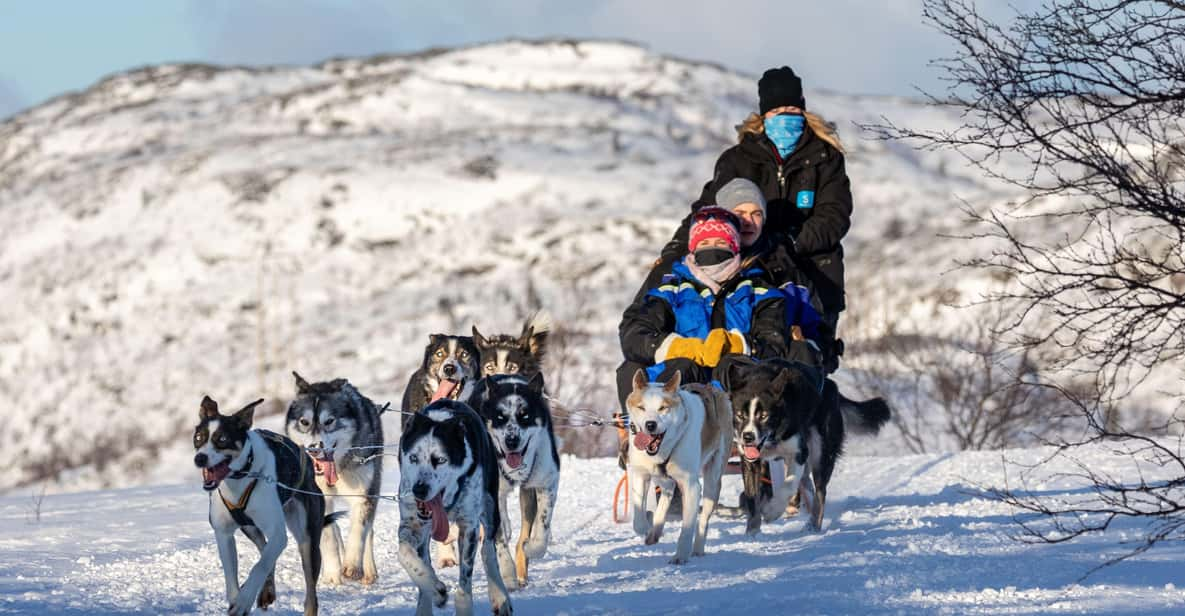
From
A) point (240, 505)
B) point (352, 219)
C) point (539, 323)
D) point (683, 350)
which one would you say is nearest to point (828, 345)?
point (683, 350)

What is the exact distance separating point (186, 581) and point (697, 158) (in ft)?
108

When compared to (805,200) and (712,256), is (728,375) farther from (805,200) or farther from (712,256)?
(805,200)

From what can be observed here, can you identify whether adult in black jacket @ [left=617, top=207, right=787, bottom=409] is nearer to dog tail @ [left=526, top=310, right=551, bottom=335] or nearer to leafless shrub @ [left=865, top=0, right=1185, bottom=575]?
dog tail @ [left=526, top=310, right=551, bottom=335]

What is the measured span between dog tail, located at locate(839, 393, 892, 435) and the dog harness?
436 centimetres

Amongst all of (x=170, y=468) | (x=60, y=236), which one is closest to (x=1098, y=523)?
(x=170, y=468)

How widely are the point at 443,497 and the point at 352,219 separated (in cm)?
3404

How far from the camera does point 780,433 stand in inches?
301

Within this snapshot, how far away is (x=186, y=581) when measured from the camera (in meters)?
6.39

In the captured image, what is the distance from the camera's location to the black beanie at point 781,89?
9641 millimetres

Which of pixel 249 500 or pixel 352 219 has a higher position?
pixel 352 219

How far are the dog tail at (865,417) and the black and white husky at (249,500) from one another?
4.53 metres

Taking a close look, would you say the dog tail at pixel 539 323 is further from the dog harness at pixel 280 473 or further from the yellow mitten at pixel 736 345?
the dog harness at pixel 280 473

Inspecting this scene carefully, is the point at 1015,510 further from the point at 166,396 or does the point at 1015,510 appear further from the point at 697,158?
the point at 697,158

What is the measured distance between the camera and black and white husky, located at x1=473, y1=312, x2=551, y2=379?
8.09 metres
